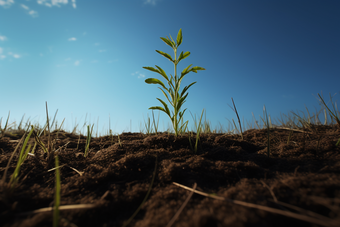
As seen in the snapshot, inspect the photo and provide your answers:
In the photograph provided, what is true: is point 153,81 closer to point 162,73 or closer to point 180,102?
point 162,73

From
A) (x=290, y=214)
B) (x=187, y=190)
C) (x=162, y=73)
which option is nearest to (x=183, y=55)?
(x=162, y=73)

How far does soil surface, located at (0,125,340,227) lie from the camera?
0.69m

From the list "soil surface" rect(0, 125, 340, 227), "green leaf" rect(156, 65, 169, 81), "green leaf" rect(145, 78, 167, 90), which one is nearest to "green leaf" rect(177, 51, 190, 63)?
"green leaf" rect(156, 65, 169, 81)

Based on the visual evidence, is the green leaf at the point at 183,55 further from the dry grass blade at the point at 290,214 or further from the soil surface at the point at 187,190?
the dry grass blade at the point at 290,214

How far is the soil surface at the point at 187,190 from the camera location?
0.69 m

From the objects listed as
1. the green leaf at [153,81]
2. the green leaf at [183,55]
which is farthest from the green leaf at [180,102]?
the green leaf at [183,55]

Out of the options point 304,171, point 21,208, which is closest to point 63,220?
point 21,208

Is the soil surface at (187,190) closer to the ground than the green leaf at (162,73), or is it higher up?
closer to the ground

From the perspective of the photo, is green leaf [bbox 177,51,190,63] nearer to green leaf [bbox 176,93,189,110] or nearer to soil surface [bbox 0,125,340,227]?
green leaf [bbox 176,93,189,110]

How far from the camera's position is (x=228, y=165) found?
4.00 ft

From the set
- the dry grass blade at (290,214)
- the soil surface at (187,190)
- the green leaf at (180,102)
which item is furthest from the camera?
the green leaf at (180,102)

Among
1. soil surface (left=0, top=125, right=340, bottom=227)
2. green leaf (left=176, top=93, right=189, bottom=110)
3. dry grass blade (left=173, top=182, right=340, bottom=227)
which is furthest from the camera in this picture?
green leaf (left=176, top=93, right=189, bottom=110)

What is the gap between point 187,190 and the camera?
96 cm

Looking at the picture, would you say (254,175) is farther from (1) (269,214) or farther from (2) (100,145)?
(2) (100,145)
